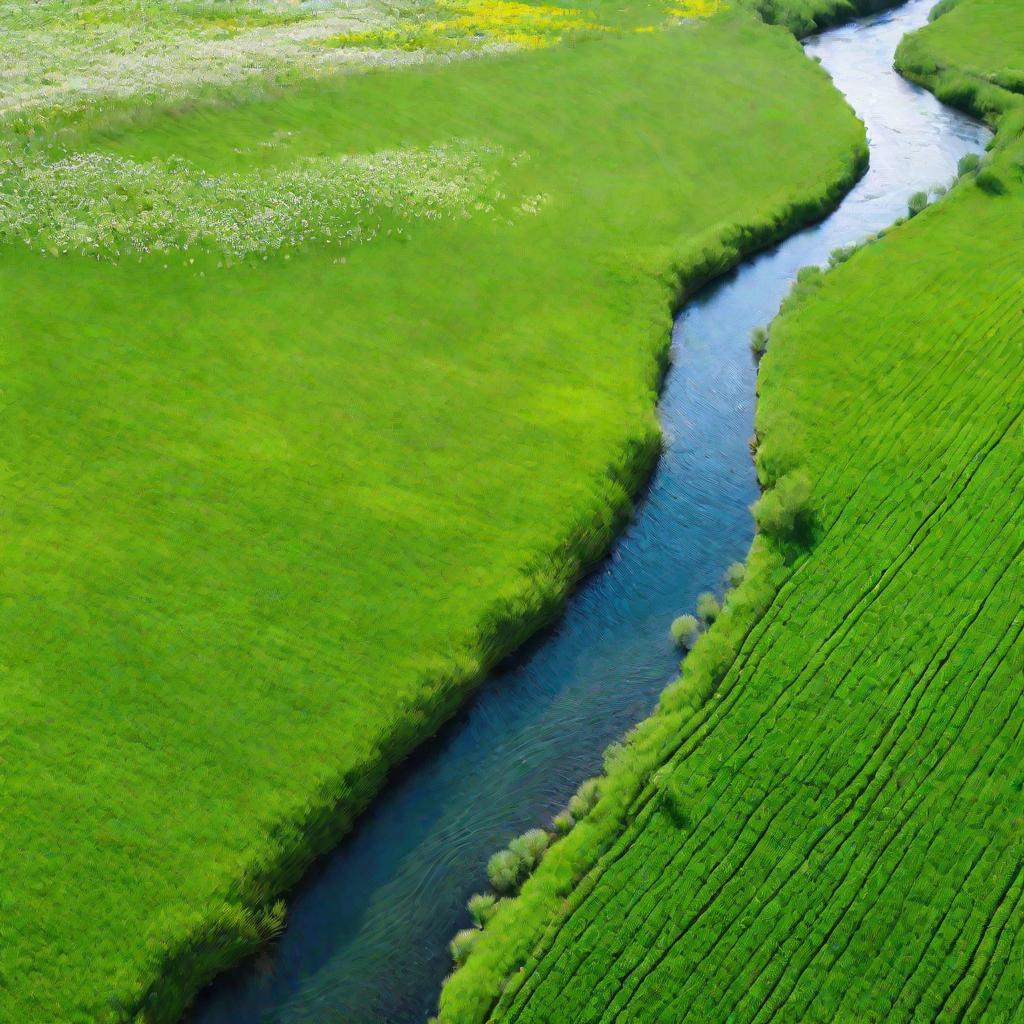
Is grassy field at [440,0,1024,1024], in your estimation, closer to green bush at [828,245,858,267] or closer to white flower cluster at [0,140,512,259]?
Result: green bush at [828,245,858,267]

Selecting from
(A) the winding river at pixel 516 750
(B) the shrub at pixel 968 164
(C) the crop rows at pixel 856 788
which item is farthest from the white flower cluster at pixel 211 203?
(B) the shrub at pixel 968 164

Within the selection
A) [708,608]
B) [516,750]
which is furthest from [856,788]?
[516,750]

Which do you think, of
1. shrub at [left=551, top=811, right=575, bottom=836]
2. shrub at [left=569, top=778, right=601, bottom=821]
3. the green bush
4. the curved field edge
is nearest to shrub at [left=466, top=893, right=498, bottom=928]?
shrub at [left=551, top=811, right=575, bottom=836]

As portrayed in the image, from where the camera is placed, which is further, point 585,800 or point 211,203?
point 211,203

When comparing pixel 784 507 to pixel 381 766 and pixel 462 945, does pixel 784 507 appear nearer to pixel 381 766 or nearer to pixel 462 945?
pixel 381 766

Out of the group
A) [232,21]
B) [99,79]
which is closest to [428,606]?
[99,79]

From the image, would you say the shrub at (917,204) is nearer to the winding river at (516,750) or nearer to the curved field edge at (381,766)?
the winding river at (516,750)

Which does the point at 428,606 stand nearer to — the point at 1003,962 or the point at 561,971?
the point at 561,971
